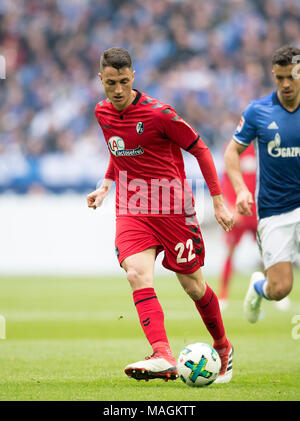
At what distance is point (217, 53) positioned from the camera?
64.4 feet

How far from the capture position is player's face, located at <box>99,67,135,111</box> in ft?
17.6

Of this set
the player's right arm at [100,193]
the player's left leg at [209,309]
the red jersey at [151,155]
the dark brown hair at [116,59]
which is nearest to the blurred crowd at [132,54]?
the player's right arm at [100,193]

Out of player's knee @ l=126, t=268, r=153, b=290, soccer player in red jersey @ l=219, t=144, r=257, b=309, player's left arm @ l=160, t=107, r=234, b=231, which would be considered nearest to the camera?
player's knee @ l=126, t=268, r=153, b=290

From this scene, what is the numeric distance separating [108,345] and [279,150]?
2551 millimetres

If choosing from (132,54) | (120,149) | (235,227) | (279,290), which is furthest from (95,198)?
(132,54)

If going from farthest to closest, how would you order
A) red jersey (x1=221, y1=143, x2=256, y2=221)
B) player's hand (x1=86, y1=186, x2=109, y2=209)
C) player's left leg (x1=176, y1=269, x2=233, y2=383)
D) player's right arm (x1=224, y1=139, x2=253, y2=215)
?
1. red jersey (x1=221, y1=143, x2=256, y2=221)
2. player's right arm (x1=224, y1=139, x2=253, y2=215)
3. player's hand (x1=86, y1=186, x2=109, y2=209)
4. player's left leg (x1=176, y1=269, x2=233, y2=383)

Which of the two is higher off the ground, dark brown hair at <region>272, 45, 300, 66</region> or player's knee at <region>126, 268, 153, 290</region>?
Answer: dark brown hair at <region>272, 45, 300, 66</region>

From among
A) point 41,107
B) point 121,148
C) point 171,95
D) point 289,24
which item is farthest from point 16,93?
point 121,148

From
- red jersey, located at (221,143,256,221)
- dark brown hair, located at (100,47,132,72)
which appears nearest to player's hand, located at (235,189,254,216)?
dark brown hair, located at (100,47,132,72)

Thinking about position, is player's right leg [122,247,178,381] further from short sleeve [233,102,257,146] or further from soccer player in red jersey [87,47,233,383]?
short sleeve [233,102,257,146]

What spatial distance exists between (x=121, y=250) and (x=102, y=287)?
8273 millimetres

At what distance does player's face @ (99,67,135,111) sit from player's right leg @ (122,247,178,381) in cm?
105

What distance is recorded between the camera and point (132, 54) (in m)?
19.9

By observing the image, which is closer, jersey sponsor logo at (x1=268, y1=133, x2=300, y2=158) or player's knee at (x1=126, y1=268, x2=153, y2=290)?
player's knee at (x1=126, y1=268, x2=153, y2=290)
